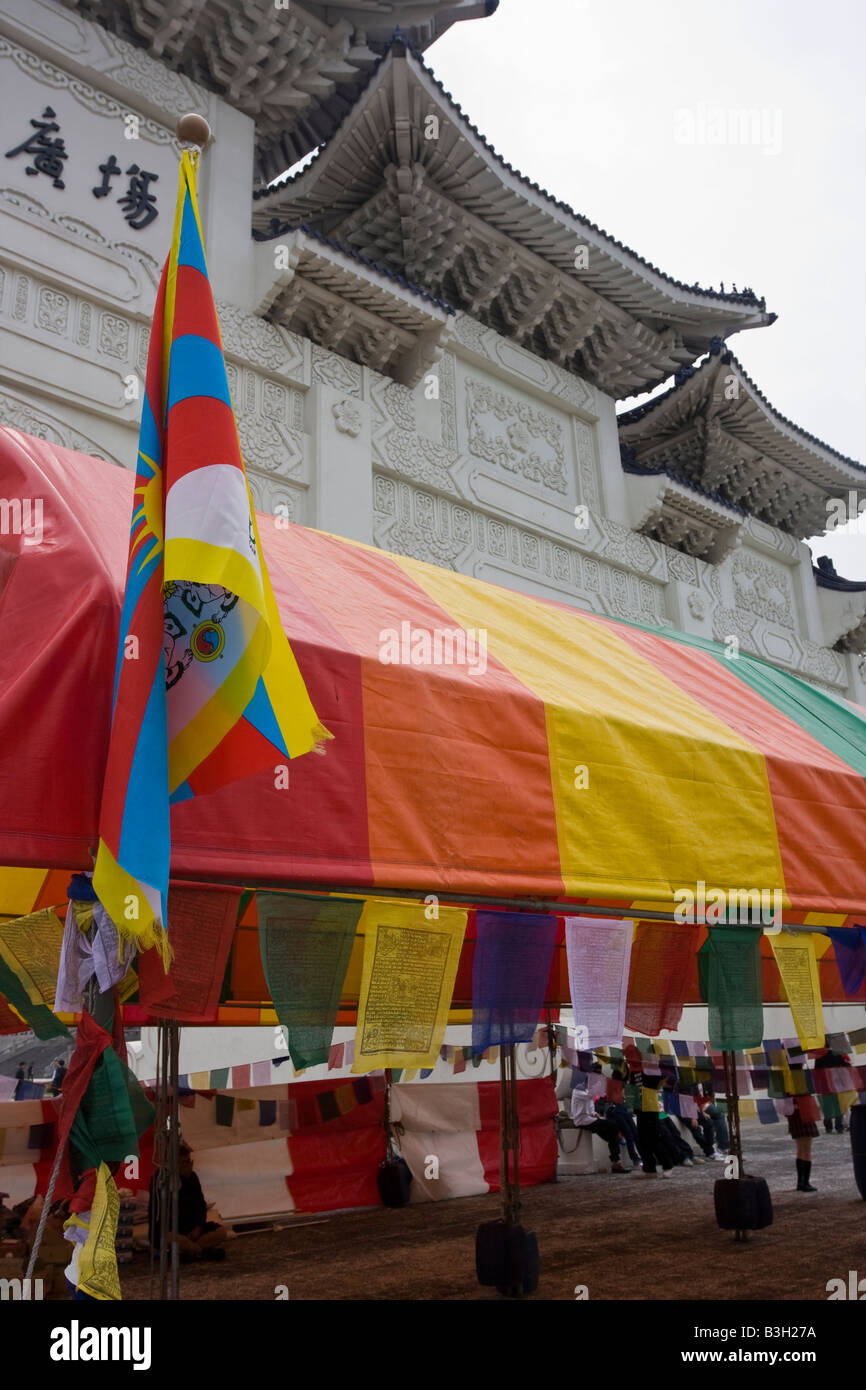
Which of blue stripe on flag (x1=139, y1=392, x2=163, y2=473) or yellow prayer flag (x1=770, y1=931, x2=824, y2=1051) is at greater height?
blue stripe on flag (x1=139, y1=392, x2=163, y2=473)

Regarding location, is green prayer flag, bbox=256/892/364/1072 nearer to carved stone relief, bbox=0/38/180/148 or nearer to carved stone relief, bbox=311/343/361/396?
carved stone relief, bbox=311/343/361/396

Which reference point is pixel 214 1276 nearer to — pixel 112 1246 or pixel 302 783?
pixel 112 1246

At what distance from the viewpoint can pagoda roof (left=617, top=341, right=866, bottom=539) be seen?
645 inches

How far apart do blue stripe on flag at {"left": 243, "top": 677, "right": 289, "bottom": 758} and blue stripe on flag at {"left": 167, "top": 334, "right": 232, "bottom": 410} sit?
753 mm

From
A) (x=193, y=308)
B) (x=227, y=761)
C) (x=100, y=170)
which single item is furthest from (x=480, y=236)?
(x=227, y=761)

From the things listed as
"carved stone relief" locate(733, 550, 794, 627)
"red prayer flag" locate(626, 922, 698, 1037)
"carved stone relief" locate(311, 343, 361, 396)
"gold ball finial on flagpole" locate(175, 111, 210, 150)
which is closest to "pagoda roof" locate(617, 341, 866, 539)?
A: "carved stone relief" locate(733, 550, 794, 627)

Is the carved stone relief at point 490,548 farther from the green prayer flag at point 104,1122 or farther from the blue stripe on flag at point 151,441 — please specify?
the green prayer flag at point 104,1122

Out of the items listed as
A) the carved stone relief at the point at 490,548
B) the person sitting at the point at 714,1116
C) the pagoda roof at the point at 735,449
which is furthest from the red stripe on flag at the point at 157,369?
the pagoda roof at the point at 735,449

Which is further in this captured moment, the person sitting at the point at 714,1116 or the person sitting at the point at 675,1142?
the person sitting at the point at 714,1116

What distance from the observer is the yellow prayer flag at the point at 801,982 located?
4.84 m

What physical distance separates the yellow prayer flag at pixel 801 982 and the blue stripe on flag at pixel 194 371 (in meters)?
3.76
